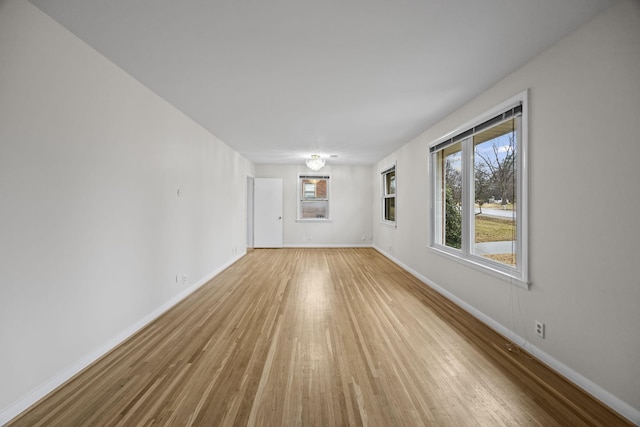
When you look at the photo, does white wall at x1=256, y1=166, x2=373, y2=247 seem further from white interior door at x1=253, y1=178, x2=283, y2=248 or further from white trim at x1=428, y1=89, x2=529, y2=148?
white trim at x1=428, y1=89, x2=529, y2=148

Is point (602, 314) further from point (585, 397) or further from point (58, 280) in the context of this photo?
point (58, 280)

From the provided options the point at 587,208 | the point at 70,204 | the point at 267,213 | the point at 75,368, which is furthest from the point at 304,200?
the point at 587,208

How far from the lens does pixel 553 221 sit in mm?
2057

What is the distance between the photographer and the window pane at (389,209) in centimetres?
639

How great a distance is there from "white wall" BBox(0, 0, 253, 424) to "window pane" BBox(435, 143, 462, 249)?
365cm

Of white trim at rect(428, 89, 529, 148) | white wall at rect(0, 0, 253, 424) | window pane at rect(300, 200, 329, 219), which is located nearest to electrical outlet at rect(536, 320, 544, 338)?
white trim at rect(428, 89, 529, 148)

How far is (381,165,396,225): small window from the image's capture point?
6.33 metres

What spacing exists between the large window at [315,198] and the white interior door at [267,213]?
2.30ft

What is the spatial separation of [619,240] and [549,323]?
2.72 feet

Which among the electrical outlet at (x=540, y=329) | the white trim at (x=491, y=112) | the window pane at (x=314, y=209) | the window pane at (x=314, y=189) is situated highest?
the white trim at (x=491, y=112)

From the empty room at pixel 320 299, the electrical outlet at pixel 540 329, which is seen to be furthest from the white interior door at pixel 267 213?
the electrical outlet at pixel 540 329

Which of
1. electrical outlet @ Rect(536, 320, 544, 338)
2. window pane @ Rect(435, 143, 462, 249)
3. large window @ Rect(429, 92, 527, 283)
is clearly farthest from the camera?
window pane @ Rect(435, 143, 462, 249)

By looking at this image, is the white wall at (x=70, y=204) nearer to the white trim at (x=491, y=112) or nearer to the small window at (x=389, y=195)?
the white trim at (x=491, y=112)

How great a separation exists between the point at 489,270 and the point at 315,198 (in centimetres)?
575
